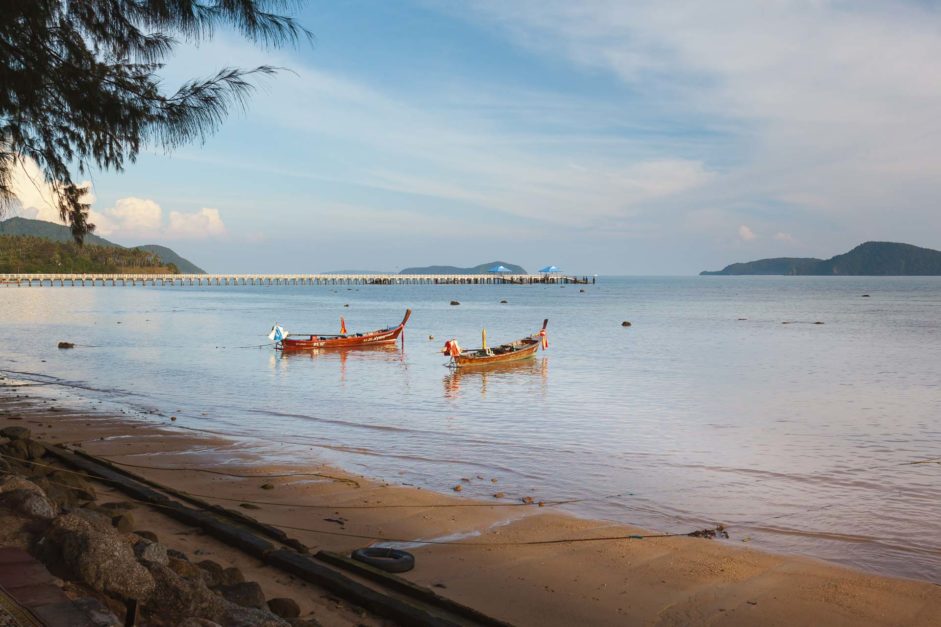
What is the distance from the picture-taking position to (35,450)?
914cm

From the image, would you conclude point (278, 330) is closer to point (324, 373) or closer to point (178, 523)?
point (324, 373)

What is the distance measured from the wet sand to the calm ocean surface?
2.93 feet

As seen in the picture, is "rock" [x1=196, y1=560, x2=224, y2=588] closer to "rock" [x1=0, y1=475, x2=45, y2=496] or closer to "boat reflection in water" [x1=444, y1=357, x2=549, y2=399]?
"rock" [x1=0, y1=475, x2=45, y2=496]

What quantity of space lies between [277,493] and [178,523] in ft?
8.79

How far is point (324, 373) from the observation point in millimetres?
27656

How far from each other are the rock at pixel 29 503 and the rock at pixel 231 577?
122 centimetres

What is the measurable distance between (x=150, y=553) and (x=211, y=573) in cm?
65

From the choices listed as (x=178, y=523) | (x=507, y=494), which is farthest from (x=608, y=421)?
(x=178, y=523)

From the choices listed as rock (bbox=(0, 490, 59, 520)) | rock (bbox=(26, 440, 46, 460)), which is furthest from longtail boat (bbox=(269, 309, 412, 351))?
rock (bbox=(0, 490, 59, 520))

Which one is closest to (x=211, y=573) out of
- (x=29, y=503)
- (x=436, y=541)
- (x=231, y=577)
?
(x=231, y=577)

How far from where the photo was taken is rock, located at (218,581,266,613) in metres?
4.80

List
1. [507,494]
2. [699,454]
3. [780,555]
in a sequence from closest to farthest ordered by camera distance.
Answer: [780,555], [507,494], [699,454]

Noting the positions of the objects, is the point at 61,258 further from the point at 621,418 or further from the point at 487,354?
the point at 621,418

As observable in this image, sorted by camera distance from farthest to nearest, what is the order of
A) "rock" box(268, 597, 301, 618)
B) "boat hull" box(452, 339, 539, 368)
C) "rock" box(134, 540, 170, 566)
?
"boat hull" box(452, 339, 539, 368)
"rock" box(268, 597, 301, 618)
"rock" box(134, 540, 170, 566)
